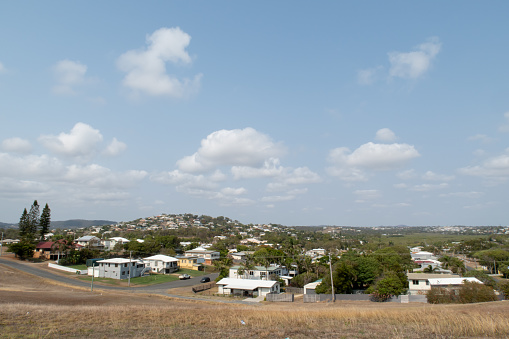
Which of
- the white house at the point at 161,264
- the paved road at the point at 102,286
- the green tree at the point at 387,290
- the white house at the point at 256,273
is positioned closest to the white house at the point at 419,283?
the green tree at the point at 387,290

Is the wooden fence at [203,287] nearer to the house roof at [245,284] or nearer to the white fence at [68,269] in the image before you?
the house roof at [245,284]

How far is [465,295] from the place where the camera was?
41094 mm

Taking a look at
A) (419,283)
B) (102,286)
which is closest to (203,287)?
(102,286)

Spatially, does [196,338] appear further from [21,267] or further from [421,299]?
[21,267]

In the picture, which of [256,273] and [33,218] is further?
[33,218]

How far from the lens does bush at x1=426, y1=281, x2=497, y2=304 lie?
132ft

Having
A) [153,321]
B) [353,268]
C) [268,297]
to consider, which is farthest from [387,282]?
[153,321]

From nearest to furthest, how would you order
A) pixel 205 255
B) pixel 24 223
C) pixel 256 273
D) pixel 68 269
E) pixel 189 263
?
pixel 68 269 < pixel 256 273 < pixel 189 263 < pixel 205 255 < pixel 24 223

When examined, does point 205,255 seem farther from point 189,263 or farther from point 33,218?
point 33,218

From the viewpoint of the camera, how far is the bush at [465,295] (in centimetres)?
4022

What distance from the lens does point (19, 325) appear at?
1683cm

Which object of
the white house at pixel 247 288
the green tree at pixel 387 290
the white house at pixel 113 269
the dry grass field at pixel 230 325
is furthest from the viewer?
the white house at pixel 113 269

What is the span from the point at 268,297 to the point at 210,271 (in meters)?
38.3

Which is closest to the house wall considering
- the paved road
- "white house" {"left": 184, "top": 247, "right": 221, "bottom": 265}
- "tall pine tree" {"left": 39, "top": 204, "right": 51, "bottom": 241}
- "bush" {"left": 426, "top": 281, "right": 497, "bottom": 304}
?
"bush" {"left": 426, "top": 281, "right": 497, "bottom": 304}
